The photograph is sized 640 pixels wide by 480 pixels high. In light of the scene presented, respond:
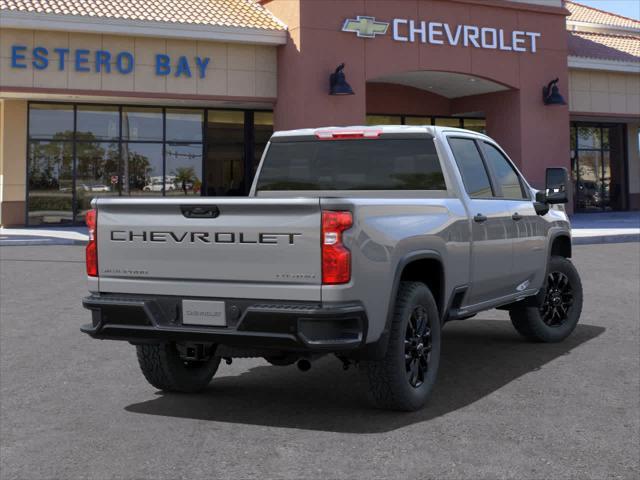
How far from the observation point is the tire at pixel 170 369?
606cm

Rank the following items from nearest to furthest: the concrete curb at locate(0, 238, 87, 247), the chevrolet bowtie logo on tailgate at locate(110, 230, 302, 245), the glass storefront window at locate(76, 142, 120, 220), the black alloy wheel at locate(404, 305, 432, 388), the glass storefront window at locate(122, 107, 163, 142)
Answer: the chevrolet bowtie logo on tailgate at locate(110, 230, 302, 245) → the black alloy wheel at locate(404, 305, 432, 388) → the concrete curb at locate(0, 238, 87, 247) → the glass storefront window at locate(76, 142, 120, 220) → the glass storefront window at locate(122, 107, 163, 142)

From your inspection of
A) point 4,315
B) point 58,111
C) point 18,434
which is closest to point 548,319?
point 18,434

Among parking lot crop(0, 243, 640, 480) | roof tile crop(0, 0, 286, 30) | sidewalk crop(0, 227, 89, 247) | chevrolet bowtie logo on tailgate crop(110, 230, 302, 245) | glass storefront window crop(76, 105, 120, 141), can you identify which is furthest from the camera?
glass storefront window crop(76, 105, 120, 141)

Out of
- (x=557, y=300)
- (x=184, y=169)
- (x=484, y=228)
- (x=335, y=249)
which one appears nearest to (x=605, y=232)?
(x=184, y=169)

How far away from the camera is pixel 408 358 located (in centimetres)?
568

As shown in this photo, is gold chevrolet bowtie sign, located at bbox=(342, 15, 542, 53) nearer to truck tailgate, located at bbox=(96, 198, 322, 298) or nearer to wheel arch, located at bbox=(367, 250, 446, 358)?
wheel arch, located at bbox=(367, 250, 446, 358)

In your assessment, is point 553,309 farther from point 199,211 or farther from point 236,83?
point 236,83

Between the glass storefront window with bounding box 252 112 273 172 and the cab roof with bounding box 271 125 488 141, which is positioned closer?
the cab roof with bounding box 271 125 488 141

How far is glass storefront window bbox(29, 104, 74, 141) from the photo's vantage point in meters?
27.3

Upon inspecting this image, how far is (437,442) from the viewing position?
16.1ft

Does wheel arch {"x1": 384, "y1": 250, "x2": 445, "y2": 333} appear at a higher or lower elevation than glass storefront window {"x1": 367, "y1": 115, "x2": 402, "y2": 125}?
lower

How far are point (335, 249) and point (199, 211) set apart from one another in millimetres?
962

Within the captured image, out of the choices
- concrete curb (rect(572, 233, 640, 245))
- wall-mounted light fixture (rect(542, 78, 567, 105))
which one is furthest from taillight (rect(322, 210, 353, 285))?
wall-mounted light fixture (rect(542, 78, 567, 105))

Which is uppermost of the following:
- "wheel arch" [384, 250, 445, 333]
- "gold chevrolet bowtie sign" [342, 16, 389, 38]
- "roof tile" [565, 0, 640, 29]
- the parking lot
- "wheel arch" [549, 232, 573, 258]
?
"roof tile" [565, 0, 640, 29]
